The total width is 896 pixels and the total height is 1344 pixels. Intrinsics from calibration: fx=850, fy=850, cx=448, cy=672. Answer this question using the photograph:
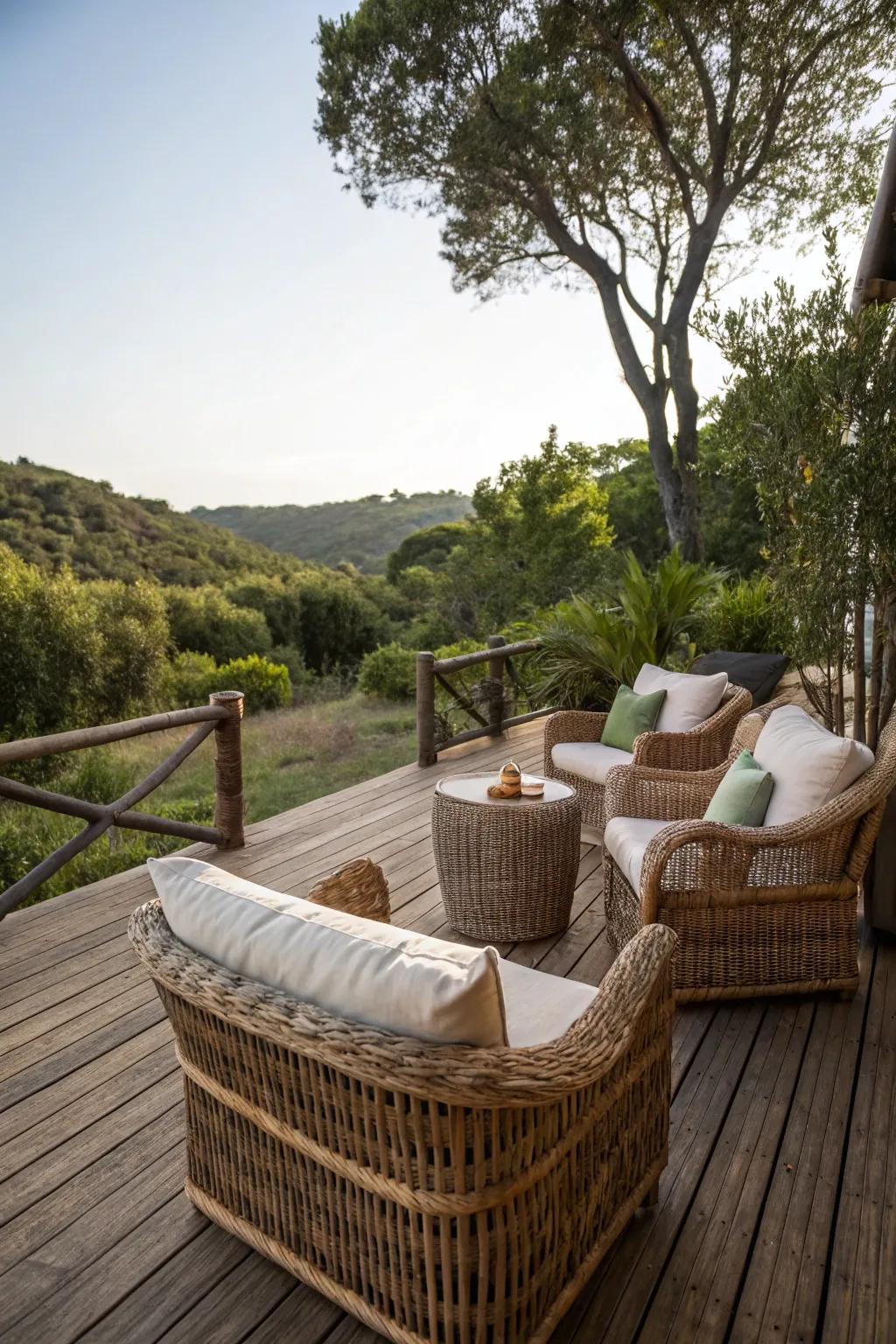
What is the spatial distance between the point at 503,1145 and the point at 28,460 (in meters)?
22.9

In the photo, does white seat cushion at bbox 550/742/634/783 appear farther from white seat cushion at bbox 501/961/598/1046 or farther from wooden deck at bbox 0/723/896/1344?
white seat cushion at bbox 501/961/598/1046

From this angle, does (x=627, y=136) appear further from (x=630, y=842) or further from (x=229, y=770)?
(x=630, y=842)

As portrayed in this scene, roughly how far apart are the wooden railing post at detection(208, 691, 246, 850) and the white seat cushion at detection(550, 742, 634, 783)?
1.52 metres

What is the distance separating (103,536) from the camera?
64.9 ft

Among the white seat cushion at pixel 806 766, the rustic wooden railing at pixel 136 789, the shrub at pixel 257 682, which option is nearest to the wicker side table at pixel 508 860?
the white seat cushion at pixel 806 766

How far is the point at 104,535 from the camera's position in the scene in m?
19.8

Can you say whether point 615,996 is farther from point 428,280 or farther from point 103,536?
point 103,536

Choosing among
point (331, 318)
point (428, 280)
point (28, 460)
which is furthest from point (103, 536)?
point (428, 280)

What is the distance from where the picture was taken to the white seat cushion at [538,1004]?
1.62 m

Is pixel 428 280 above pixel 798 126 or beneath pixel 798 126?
beneath

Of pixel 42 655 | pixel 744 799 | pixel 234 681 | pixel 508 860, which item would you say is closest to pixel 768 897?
pixel 744 799

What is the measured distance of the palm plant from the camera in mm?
5605

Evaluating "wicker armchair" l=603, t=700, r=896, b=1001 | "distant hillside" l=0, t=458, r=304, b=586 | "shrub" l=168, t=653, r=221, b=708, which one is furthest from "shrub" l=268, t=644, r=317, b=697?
"wicker armchair" l=603, t=700, r=896, b=1001

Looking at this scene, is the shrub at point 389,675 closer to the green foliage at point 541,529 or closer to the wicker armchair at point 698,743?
the green foliage at point 541,529
